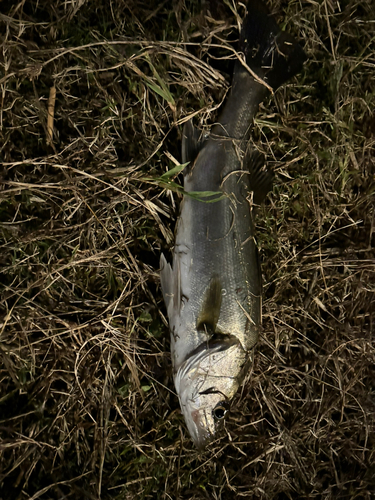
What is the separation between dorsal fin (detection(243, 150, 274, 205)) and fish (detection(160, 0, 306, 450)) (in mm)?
37

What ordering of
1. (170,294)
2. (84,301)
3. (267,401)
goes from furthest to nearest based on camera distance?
1. (267,401)
2. (84,301)
3. (170,294)

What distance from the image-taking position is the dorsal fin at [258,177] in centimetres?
228

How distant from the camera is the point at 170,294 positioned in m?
2.17

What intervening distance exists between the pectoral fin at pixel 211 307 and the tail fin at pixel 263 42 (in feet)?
4.44

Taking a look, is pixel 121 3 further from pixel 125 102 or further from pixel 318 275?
pixel 318 275

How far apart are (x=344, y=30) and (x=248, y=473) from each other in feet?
10.2

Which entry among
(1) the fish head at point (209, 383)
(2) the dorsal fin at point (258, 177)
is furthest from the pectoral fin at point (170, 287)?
(2) the dorsal fin at point (258, 177)

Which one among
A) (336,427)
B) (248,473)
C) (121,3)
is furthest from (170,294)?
(121,3)

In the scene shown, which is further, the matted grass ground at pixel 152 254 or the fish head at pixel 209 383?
the matted grass ground at pixel 152 254

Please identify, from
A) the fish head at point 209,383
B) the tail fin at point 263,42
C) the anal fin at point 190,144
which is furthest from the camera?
the tail fin at point 263,42

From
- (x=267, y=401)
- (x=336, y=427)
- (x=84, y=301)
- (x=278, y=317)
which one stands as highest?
(x=84, y=301)

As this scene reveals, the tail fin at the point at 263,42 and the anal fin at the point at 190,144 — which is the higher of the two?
the tail fin at the point at 263,42

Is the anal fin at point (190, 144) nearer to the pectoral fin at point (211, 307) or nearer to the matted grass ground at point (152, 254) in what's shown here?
the matted grass ground at point (152, 254)

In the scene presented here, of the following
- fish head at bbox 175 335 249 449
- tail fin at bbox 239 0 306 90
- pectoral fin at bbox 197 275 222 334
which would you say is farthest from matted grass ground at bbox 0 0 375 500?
pectoral fin at bbox 197 275 222 334
